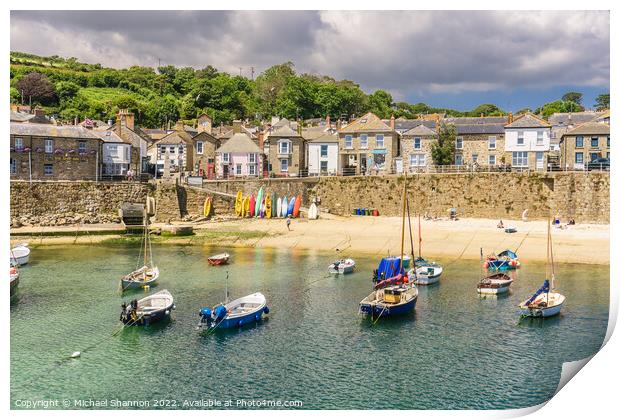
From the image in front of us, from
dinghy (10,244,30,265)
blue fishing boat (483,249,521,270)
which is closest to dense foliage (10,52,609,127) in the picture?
dinghy (10,244,30,265)

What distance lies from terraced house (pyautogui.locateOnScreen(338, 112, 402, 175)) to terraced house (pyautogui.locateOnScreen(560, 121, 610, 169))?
1016 cm

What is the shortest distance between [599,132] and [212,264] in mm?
22429

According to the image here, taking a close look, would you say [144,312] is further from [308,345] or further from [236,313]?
[308,345]

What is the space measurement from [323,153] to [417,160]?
641cm

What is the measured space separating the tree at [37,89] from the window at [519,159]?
4757cm

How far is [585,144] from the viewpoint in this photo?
34906 millimetres

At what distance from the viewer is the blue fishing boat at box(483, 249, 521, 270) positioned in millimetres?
25547

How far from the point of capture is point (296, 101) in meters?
62.6

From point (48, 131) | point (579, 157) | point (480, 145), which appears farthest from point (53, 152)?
point (579, 157)

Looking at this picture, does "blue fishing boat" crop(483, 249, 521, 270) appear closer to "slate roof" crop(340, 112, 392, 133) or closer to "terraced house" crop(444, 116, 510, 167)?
"terraced house" crop(444, 116, 510, 167)

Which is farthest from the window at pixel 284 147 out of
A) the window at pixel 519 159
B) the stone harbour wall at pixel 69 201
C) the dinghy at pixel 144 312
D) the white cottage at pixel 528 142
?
the dinghy at pixel 144 312

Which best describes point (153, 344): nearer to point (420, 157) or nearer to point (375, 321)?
point (375, 321)

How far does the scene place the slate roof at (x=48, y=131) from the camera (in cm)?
3400

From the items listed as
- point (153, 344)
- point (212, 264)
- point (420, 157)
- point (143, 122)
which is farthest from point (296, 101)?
point (153, 344)
